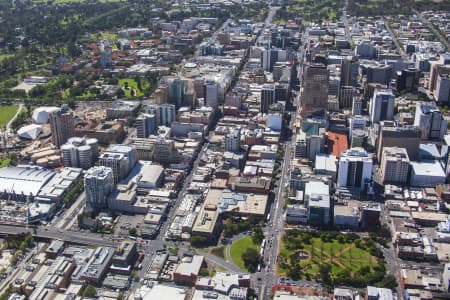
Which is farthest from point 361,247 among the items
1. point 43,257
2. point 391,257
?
point 43,257

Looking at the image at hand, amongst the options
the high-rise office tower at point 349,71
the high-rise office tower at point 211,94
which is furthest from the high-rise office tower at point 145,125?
the high-rise office tower at point 349,71

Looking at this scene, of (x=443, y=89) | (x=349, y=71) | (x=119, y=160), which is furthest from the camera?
(x=349, y=71)

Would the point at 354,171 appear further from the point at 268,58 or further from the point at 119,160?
the point at 268,58

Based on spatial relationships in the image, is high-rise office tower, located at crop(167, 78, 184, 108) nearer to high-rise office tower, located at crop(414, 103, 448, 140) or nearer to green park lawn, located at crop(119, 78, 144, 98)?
green park lawn, located at crop(119, 78, 144, 98)

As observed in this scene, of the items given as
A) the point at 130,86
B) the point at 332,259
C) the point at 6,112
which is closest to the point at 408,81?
the point at 130,86

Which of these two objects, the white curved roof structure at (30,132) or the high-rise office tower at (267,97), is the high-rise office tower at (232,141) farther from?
the white curved roof structure at (30,132)
